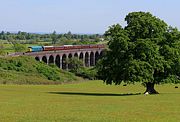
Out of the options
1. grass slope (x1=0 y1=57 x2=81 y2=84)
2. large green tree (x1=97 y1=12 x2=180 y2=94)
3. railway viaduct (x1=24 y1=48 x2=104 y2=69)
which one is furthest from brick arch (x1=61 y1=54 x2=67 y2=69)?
large green tree (x1=97 y1=12 x2=180 y2=94)

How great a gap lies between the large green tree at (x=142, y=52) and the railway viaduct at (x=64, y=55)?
6980 centimetres

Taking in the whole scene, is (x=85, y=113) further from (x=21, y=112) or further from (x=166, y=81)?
(x=166, y=81)

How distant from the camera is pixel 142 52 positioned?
4662cm

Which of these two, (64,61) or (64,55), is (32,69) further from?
(64,55)

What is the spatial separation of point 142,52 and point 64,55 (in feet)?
316

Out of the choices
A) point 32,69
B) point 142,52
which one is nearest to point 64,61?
point 32,69

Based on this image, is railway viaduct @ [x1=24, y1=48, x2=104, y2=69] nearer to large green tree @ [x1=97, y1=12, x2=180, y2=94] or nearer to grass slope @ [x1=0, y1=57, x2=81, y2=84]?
grass slope @ [x1=0, y1=57, x2=81, y2=84]

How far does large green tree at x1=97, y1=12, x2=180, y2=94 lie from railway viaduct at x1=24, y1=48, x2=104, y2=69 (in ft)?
229

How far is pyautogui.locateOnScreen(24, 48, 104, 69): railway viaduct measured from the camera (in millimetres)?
125912

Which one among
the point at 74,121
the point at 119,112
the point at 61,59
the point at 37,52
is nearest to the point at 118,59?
the point at 119,112

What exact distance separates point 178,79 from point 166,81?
189 cm

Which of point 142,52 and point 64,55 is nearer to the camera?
point 142,52

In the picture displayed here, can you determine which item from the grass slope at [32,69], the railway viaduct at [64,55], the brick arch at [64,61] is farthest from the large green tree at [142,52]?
the brick arch at [64,61]

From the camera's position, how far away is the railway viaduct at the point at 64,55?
126m
